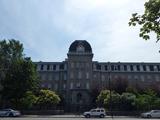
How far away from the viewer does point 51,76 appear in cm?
9744

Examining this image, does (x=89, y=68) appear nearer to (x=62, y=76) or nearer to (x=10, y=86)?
(x=62, y=76)

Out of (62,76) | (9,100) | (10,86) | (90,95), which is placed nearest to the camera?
(10,86)

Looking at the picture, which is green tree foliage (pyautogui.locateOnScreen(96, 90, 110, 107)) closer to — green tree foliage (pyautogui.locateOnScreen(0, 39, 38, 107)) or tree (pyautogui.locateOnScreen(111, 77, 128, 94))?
tree (pyautogui.locateOnScreen(111, 77, 128, 94))

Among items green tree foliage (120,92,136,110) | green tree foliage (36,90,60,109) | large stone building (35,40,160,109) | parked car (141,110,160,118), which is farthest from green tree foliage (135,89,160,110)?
large stone building (35,40,160,109)

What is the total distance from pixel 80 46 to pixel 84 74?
8.84 metres

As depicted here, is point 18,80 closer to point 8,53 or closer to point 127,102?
point 8,53

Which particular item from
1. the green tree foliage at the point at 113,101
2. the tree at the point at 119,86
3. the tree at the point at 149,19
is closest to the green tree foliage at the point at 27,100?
the green tree foliage at the point at 113,101

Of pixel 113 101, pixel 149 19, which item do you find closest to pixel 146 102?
pixel 113 101

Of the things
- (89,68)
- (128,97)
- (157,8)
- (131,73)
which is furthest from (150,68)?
(157,8)

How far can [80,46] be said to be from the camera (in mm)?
89312

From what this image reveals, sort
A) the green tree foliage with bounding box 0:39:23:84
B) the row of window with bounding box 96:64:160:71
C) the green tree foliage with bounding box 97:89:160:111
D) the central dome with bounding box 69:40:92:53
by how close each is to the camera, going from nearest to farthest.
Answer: the green tree foliage with bounding box 97:89:160:111 < the green tree foliage with bounding box 0:39:23:84 < the central dome with bounding box 69:40:92:53 < the row of window with bounding box 96:64:160:71

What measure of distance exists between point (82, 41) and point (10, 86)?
119 feet

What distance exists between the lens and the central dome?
89.2 m

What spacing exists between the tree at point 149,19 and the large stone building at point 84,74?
74188 mm
